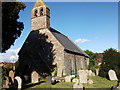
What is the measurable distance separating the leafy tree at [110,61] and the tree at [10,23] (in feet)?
37.9

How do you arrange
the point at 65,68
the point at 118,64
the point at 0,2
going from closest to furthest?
1. the point at 0,2
2. the point at 118,64
3. the point at 65,68

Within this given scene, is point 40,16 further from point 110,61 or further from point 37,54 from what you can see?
point 110,61

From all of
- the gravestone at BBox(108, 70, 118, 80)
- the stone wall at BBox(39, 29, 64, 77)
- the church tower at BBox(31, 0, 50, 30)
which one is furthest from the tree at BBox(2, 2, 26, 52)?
the gravestone at BBox(108, 70, 118, 80)

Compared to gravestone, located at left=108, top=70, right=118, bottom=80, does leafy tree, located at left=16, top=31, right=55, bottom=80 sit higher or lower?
higher

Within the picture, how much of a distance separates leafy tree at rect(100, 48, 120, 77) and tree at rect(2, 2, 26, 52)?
11.6 meters

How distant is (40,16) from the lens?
26.2m

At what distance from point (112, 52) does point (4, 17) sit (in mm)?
13733

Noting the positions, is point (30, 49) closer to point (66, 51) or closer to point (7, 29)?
point (66, 51)

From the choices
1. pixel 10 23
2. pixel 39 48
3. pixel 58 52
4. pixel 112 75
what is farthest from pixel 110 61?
pixel 10 23

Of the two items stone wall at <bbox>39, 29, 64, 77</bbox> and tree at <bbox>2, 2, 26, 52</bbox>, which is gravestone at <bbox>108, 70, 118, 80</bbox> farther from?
tree at <bbox>2, 2, 26, 52</bbox>

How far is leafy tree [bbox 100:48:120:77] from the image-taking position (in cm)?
1800

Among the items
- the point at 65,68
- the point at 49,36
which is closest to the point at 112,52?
the point at 65,68

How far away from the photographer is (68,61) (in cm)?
2412

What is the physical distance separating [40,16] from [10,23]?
11322 millimetres
